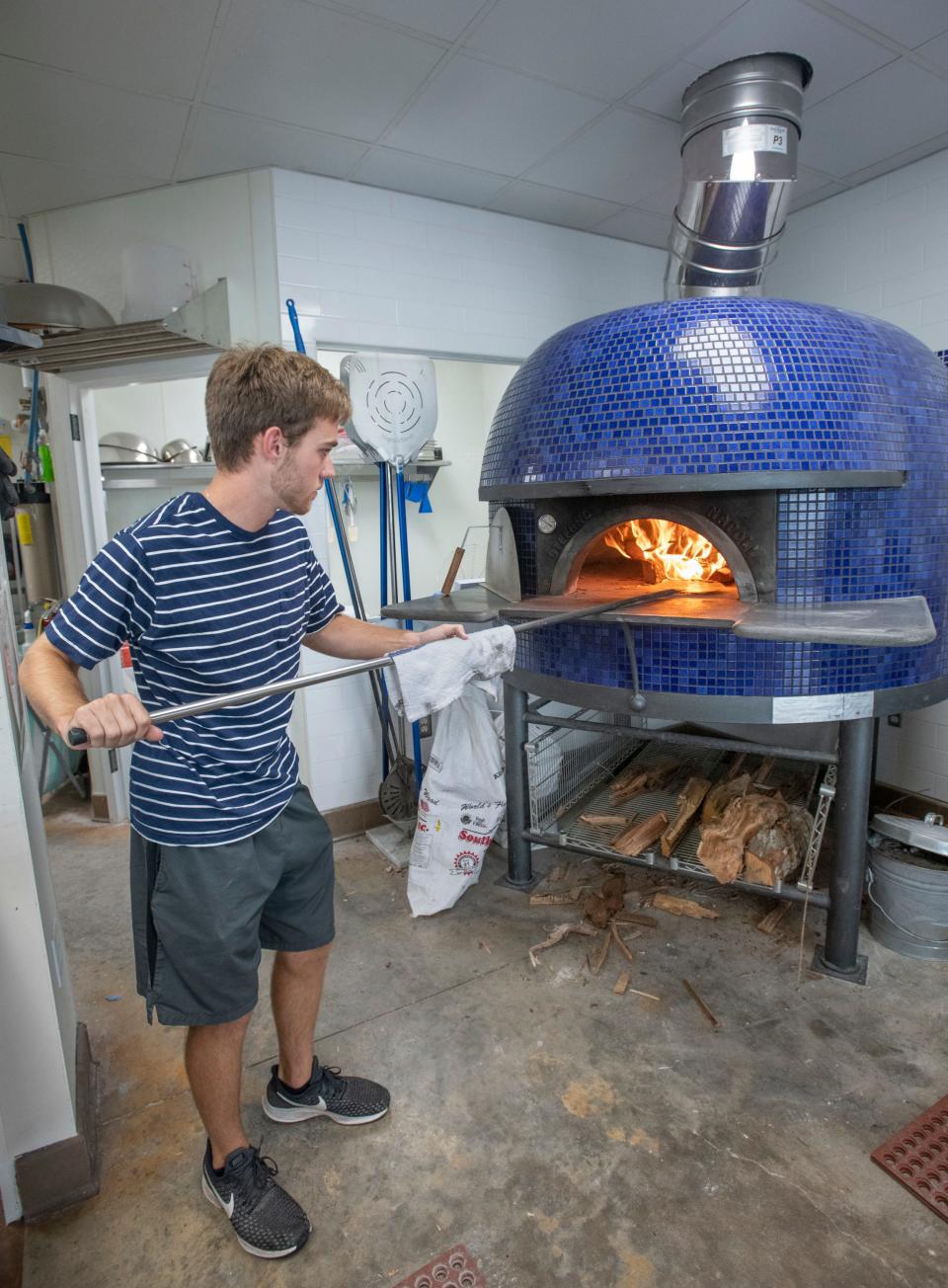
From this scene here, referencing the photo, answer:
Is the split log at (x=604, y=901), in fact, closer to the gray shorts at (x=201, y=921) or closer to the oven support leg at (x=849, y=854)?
the oven support leg at (x=849, y=854)

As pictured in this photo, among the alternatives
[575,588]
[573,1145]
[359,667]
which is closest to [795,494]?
[575,588]

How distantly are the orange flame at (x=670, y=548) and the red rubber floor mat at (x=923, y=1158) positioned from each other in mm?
1587

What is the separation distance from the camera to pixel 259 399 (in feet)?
4.33

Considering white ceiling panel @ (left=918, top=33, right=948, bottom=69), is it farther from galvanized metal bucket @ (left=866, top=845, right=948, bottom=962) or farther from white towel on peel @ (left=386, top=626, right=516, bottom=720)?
galvanized metal bucket @ (left=866, top=845, right=948, bottom=962)

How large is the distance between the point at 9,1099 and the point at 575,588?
1981mm

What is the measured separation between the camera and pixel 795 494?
2.00m

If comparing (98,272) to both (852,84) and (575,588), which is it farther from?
(852,84)

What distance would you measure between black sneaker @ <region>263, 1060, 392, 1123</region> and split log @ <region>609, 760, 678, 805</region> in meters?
1.45

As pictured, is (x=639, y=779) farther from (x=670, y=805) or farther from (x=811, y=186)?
(x=811, y=186)

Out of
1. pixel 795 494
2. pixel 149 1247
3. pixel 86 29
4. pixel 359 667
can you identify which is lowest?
pixel 149 1247

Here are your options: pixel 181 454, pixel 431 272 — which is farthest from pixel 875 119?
pixel 181 454

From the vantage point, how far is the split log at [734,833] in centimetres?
231

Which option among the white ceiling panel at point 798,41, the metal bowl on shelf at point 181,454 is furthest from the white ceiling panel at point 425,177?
the metal bowl on shelf at point 181,454

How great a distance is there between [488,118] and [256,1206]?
10.3 ft
